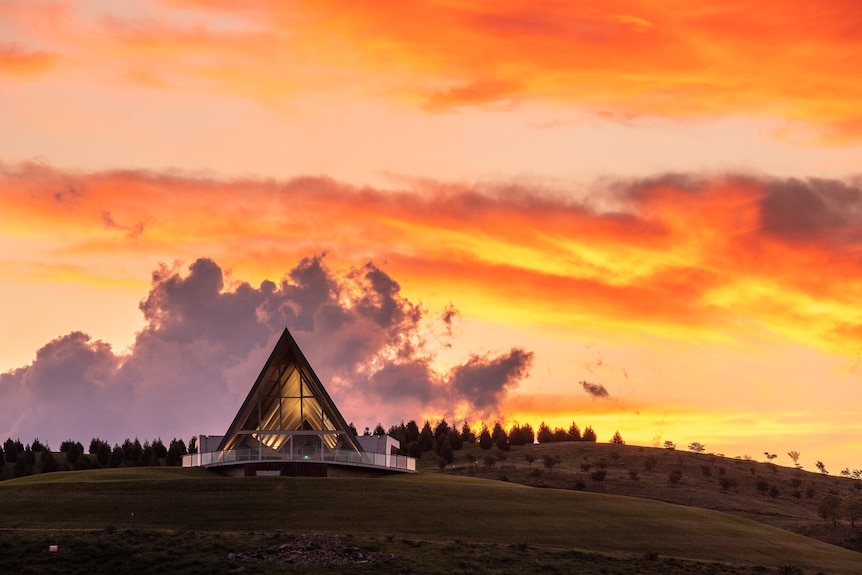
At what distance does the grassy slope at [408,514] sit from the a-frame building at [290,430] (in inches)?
206

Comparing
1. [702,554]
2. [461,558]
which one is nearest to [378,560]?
[461,558]

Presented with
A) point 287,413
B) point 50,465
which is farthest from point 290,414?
point 50,465

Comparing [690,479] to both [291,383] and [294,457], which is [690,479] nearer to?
[291,383]

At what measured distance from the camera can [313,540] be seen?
174 ft

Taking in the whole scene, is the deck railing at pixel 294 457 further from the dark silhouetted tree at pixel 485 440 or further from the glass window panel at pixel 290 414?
the dark silhouetted tree at pixel 485 440

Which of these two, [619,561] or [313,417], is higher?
[313,417]

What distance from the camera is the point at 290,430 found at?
7775cm

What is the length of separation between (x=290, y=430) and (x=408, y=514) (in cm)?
1976

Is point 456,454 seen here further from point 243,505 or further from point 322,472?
point 243,505

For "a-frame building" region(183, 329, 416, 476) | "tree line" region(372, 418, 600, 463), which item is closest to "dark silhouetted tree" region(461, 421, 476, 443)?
"tree line" region(372, 418, 600, 463)

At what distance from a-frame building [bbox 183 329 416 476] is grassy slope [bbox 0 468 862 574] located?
5.23 m

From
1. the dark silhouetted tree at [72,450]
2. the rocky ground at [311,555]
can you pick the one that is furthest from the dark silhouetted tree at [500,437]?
the rocky ground at [311,555]

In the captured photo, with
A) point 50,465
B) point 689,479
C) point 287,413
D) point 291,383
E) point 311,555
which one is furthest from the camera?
point 50,465

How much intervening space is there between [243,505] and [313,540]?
30.0ft
